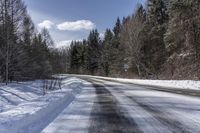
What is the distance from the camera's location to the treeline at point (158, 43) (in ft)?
119

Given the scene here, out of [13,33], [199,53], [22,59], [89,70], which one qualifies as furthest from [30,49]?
[89,70]

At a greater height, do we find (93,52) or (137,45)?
(93,52)

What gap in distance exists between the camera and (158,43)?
53875mm

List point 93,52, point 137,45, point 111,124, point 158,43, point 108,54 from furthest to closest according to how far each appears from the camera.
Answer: point 93,52 → point 108,54 → point 158,43 → point 137,45 → point 111,124

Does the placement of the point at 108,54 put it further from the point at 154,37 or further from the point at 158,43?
the point at 154,37

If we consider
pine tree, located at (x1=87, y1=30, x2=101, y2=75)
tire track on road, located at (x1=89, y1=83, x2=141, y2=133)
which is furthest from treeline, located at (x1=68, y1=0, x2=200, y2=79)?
tire track on road, located at (x1=89, y1=83, x2=141, y2=133)

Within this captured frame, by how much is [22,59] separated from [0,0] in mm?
Answer: 8773

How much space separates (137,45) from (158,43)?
4826mm

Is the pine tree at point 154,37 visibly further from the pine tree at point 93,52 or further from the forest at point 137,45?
the pine tree at point 93,52

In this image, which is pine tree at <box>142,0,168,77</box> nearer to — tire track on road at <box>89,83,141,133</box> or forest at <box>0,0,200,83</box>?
forest at <box>0,0,200,83</box>

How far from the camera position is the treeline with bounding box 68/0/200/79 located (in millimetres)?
36312

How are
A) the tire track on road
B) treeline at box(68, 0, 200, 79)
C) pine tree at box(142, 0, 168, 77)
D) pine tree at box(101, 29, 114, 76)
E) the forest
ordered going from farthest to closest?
pine tree at box(101, 29, 114, 76)
pine tree at box(142, 0, 168, 77)
treeline at box(68, 0, 200, 79)
the forest
the tire track on road

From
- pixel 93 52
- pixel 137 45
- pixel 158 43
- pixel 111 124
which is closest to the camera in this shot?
pixel 111 124

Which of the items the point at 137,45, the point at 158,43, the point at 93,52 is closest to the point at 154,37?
the point at 158,43
